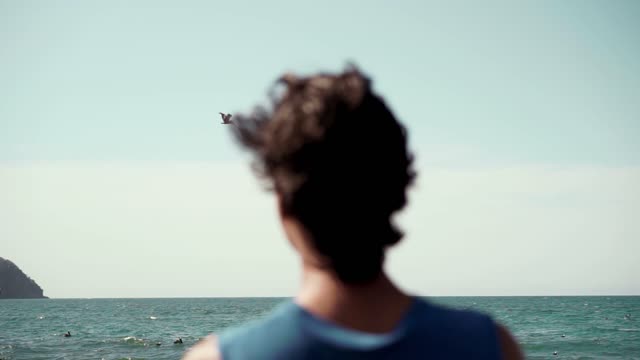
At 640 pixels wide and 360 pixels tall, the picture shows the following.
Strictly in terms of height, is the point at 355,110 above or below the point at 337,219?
above

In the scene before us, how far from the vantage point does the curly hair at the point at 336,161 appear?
55.1 inches

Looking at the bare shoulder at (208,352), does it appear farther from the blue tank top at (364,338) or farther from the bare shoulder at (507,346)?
the bare shoulder at (507,346)

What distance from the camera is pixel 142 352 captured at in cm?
4144

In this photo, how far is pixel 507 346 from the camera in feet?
4.72

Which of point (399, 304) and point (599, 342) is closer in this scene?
point (399, 304)

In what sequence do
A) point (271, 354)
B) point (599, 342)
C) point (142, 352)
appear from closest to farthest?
1. point (271, 354)
2. point (142, 352)
3. point (599, 342)

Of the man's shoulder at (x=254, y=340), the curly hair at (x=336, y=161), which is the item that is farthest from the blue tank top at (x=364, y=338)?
the curly hair at (x=336, y=161)

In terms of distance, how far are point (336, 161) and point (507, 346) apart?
52 cm

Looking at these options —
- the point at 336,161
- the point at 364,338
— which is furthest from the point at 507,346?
the point at 336,161

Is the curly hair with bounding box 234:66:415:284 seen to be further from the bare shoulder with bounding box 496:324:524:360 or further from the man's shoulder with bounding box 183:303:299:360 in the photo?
the bare shoulder with bounding box 496:324:524:360

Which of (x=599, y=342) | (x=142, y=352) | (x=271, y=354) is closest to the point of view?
(x=271, y=354)

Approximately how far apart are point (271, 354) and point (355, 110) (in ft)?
1.66

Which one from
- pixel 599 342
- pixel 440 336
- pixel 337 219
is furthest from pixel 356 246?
pixel 599 342

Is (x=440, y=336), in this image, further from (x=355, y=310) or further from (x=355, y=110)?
(x=355, y=110)
